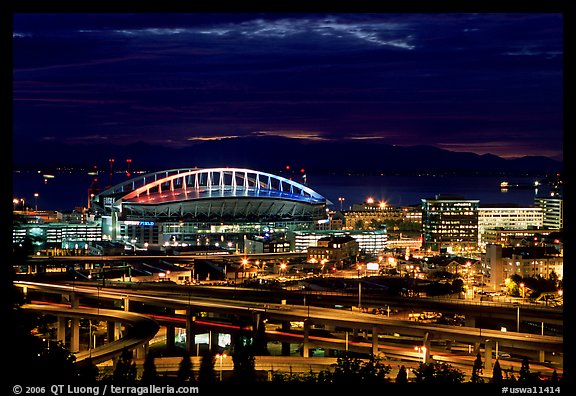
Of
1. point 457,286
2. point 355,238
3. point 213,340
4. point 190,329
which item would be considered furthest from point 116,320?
point 355,238

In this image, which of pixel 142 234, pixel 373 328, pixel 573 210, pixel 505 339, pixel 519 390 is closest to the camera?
pixel 573 210

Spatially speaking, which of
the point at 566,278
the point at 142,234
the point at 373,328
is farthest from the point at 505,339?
the point at 142,234

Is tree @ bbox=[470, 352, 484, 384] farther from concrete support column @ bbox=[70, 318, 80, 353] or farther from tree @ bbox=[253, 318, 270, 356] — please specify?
concrete support column @ bbox=[70, 318, 80, 353]

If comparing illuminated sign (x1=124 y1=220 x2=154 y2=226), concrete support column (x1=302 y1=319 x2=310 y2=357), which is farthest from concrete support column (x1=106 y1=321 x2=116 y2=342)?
illuminated sign (x1=124 y1=220 x2=154 y2=226)

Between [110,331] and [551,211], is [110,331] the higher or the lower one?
the lower one

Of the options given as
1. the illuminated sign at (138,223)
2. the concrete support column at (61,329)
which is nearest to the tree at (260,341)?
the concrete support column at (61,329)

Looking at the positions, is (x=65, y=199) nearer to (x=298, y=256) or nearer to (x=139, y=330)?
(x=298, y=256)

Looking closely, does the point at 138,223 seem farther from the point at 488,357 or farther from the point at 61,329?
the point at 488,357

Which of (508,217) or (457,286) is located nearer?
(457,286)
